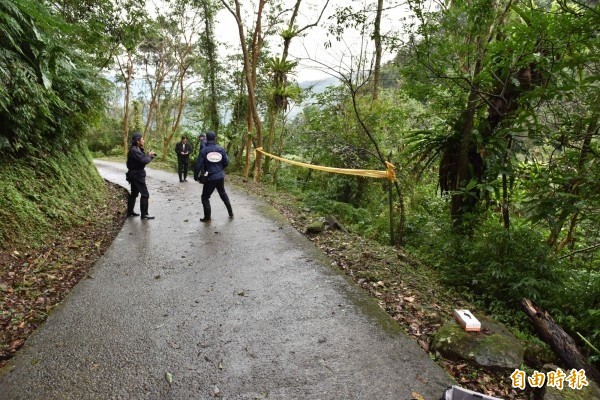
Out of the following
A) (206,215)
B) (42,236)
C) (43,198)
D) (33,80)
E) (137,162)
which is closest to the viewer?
(42,236)

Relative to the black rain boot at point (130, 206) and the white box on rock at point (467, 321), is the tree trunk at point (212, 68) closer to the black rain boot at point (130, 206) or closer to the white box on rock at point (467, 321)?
the black rain boot at point (130, 206)

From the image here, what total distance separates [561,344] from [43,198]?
760 centimetres

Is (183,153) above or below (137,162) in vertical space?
above

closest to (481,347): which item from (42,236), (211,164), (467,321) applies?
(467,321)

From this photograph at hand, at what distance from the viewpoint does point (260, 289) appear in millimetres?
4379

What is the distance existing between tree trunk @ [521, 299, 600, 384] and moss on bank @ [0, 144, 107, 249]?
6561 mm

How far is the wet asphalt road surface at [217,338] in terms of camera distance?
2.72 metres

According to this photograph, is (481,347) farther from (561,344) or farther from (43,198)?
(43,198)

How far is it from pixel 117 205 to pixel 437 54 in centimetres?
792

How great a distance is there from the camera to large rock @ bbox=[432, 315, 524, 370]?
9.89ft

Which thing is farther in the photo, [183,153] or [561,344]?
[183,153]

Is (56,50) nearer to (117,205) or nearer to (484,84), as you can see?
(117,205)

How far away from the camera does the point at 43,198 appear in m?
5.89

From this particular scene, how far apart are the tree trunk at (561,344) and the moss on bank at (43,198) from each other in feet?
21.5
